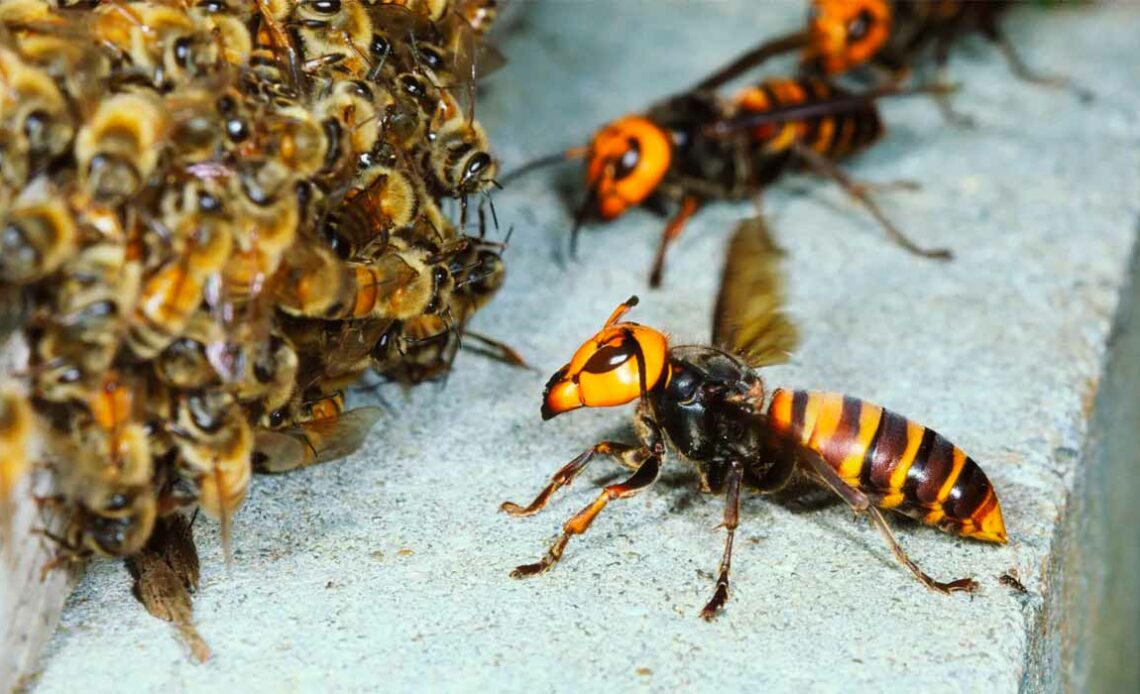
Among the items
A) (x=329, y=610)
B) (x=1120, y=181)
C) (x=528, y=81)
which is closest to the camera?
(x=329, y=610)

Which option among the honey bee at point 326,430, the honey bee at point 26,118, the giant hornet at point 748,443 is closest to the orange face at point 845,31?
the giant hornet at point 748,443

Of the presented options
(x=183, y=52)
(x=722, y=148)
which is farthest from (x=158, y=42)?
(x=722, y=148)

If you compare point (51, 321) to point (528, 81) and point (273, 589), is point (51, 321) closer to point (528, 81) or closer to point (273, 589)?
point (273, 589)

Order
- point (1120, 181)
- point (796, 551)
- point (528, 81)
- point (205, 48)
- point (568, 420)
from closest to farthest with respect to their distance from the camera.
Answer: point (205, 48)
point (796, 551)
point (568, 420)
point (1120, 181)
point (528, 81)

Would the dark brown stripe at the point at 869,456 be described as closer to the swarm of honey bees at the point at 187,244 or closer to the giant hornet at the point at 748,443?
the giant hornet at the point at 748,443

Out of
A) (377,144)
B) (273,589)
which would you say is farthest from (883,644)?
(377,144)

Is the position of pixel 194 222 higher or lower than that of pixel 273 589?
higher
